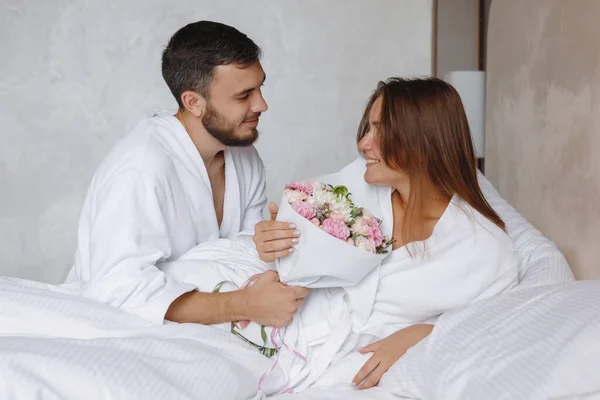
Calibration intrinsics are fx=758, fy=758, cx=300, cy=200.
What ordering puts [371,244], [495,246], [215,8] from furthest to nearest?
[215,8]
[495,246]
[371,244]

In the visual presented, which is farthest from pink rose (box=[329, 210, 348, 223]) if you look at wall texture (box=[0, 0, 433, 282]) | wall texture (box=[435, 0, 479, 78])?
wall texture (box=[435, 0, 479, 78])

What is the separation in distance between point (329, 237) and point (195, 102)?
0.87 meters

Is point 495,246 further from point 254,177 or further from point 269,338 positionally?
point 254,177

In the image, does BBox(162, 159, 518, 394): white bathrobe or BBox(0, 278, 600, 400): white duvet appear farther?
BBox(162, 159, 518, 394): white bathrobe

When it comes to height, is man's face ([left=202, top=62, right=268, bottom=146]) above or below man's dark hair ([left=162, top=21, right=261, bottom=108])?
below

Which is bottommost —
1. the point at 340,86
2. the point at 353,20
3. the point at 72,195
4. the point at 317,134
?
the point at 72,195

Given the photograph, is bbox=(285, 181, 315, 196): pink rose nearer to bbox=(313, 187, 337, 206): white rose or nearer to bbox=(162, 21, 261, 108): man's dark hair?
bbox=(313, 187, 337, 206): white rose

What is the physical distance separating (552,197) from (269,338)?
1.11 meters

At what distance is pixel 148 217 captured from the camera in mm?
2209

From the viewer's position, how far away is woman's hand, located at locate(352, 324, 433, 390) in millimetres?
1919

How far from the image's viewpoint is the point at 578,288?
1770 mm

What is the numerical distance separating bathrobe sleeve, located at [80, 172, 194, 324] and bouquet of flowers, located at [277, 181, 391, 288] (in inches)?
14.6

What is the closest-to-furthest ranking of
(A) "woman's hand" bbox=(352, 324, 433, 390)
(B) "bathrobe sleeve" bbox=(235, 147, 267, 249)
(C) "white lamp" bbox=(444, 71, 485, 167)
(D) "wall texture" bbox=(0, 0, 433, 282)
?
(A) "woman's hand" bbox=(352, 324, 433, 390), (B) "bathrobe sleeve" bbox=(235, 147, 267, 249), (C) "white lamp" bbox=(444, 71, 485, 167), (D) "wall texture" bbox=(0, 0, 433, 282)

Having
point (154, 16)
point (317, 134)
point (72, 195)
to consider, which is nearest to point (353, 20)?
point (317, 134)
